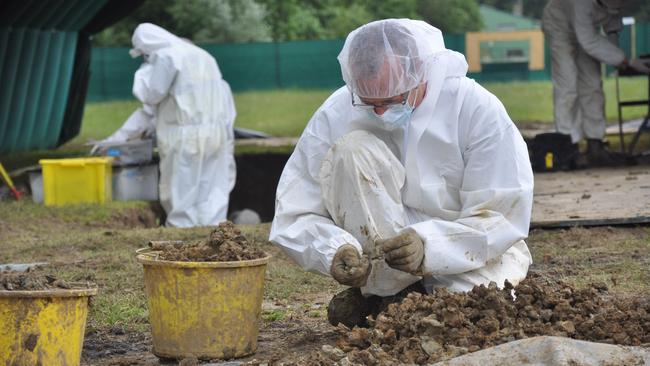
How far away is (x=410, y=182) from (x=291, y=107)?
22.6 m

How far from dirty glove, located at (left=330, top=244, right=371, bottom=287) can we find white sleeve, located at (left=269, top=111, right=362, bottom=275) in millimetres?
49

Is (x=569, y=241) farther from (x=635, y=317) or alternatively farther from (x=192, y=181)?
(x=192, y=181)

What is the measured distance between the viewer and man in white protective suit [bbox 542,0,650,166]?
12.0 metres

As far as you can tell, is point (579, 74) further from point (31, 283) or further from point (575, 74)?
point (31, 283)

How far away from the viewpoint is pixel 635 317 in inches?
149

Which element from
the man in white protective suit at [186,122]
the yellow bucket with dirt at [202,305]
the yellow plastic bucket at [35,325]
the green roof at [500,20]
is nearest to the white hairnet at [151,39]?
the man in white protective suit at [186,122]

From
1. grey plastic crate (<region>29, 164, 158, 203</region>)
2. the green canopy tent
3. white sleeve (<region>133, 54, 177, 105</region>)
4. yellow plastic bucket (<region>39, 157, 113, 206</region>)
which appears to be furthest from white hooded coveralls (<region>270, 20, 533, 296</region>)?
the green canopy tent

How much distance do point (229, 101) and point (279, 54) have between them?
59.7 ft

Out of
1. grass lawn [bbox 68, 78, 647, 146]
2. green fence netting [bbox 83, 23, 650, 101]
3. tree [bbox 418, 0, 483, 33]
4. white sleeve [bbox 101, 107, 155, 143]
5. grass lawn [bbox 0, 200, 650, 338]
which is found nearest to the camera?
grass lawn [bbox 0, 200, 650, 338]

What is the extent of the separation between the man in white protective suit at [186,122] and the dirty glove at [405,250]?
6.61 metres

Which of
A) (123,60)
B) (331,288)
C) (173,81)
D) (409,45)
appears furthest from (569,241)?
(123,60)

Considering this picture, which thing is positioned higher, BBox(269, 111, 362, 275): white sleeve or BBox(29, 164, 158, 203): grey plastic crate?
BBox(269, 111, 362, 275): white sleeve

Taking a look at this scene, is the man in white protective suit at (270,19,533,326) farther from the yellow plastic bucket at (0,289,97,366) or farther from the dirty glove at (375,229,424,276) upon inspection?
the yellow plastic bucket at (0,289,97,366)

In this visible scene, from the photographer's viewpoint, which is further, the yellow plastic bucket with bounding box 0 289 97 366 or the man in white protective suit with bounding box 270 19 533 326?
the man in white protective suit with bounding box 270 19 533 326
